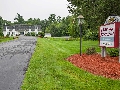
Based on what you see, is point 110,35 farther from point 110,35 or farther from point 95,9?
point 95,9

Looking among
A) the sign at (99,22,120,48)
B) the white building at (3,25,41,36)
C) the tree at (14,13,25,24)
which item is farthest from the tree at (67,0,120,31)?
the tree at (14,13,25,24)

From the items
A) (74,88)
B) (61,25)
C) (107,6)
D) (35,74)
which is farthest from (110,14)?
(61,25)

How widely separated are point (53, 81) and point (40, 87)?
902 mm

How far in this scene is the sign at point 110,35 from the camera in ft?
42.1

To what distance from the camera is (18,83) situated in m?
8.34

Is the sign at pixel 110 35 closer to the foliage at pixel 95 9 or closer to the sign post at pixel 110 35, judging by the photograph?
the sign post at pixel 110 35

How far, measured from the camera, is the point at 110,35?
13297mm

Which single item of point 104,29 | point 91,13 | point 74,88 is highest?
point 91,13

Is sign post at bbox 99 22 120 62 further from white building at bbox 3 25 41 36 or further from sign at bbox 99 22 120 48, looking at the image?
white building at bbox 3 25 41 36

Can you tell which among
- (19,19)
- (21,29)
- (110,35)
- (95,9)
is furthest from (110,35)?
(19,19)

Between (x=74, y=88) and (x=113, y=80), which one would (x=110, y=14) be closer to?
Answer: (x=113, y=80)

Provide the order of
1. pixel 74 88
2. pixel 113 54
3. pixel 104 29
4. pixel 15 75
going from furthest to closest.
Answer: pixel 113 54
pixel 104 29
pixel 15 75
pixel 74 88

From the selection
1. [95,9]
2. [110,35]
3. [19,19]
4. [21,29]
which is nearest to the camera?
[110,35]

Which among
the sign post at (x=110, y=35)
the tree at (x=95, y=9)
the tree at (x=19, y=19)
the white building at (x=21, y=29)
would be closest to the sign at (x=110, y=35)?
the sign post at (x=110, y=35)
